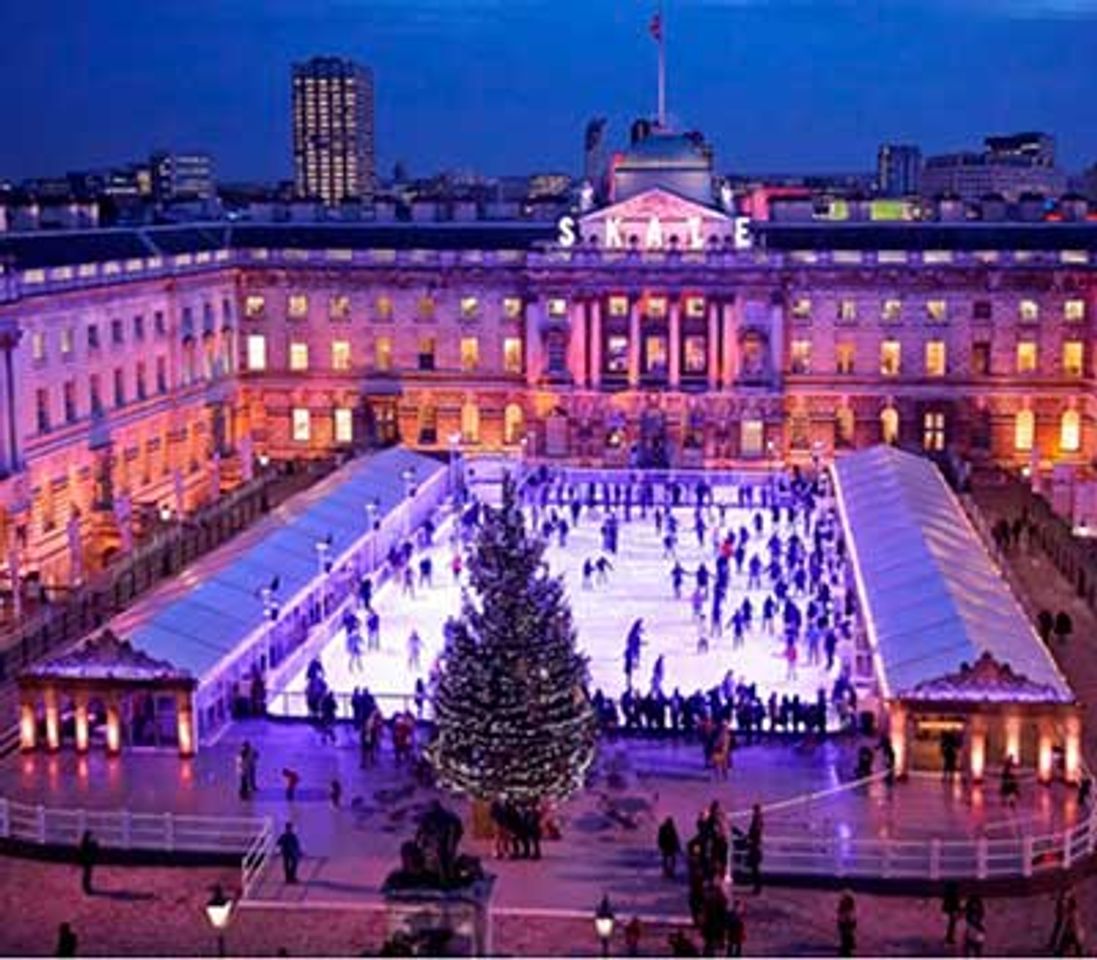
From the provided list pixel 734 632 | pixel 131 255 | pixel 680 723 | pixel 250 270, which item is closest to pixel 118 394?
pixel 131 255

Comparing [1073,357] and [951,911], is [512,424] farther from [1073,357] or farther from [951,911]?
[951,911]

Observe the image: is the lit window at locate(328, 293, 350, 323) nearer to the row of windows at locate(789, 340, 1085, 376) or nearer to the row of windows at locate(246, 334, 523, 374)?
the row of windows at locate(246, 334, 523, 374)

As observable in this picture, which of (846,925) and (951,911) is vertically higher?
(846,925)

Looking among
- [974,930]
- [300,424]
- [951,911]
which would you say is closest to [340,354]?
[300,424]

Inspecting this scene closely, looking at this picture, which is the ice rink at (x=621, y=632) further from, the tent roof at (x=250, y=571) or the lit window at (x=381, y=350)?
the lit window at (x=381, y=350)

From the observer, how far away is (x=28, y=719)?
145 ft

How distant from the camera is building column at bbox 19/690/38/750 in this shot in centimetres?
4419

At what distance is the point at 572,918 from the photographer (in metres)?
34.6

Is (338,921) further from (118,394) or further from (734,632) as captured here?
(118,394)

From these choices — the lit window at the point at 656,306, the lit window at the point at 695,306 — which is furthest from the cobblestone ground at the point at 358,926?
the lit window at the point at 656,306

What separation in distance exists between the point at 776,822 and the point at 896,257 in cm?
5878

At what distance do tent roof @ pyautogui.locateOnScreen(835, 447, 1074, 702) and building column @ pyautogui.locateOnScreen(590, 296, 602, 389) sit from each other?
2424cm

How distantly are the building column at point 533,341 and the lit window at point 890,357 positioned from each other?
16518mm

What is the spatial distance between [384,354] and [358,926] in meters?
65.0
